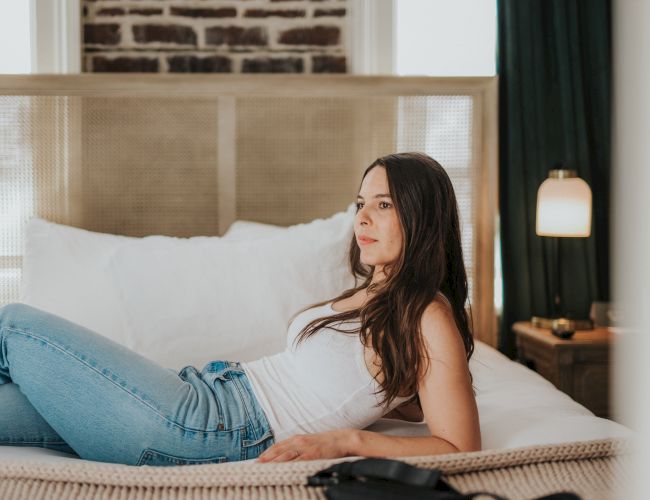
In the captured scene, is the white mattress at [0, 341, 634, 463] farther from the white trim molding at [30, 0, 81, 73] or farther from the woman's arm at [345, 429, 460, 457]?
the white trim molding at [30, 0, 81, 73]

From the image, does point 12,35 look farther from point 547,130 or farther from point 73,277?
point 547,130

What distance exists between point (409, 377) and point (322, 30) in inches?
72.4

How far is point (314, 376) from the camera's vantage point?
1329 mm

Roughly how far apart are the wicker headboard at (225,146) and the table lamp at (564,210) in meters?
0.19

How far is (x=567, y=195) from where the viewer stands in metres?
2.42

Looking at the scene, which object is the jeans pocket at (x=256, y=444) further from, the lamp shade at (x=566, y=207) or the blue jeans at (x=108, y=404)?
the lamp shade at (x=566, y=207)

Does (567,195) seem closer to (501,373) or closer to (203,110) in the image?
(501,373)

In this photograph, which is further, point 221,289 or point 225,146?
point 225,146

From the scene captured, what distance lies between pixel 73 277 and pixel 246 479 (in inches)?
49.8

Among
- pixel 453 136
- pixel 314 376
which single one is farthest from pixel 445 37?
pixel 314 376

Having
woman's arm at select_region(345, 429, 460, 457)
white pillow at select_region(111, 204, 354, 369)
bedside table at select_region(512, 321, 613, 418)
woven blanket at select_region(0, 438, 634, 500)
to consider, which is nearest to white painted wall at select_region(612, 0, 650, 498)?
woven blanket at select_region(0, 438, 634, 500)

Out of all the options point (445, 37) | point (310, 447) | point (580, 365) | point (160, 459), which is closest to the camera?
point (310, 447)

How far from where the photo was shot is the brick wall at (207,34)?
2.61 metres

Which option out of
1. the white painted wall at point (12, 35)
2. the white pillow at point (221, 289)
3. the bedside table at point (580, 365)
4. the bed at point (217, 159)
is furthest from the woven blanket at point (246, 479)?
the white painted wall at point (12, 35)
